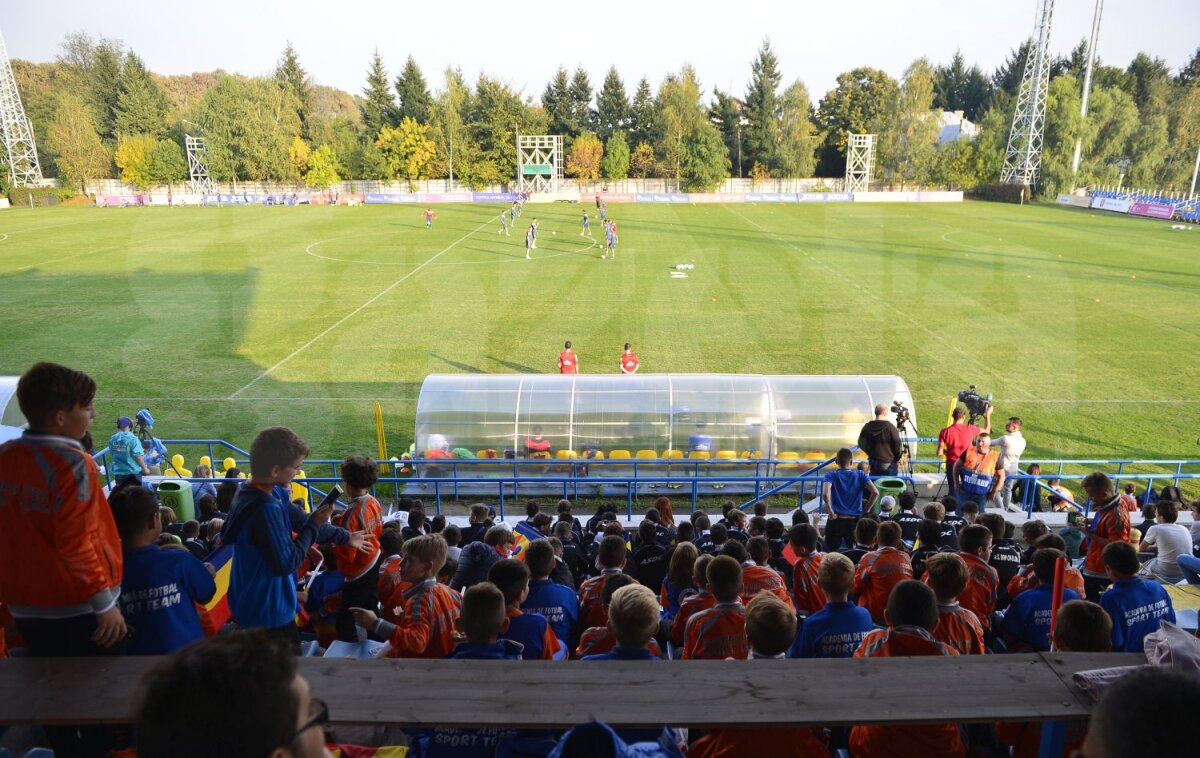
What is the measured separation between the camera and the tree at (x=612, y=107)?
9194cm

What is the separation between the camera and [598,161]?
85625 millimetres

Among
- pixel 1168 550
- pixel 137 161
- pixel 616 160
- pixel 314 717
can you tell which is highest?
pixel 616 160

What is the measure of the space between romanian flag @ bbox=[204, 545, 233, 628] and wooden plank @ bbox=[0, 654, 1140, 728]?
Answer: 243 cm

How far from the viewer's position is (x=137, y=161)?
8012 cm

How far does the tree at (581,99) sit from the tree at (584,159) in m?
8.35

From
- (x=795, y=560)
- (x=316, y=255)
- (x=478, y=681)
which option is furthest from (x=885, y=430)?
(x=316, y=255)

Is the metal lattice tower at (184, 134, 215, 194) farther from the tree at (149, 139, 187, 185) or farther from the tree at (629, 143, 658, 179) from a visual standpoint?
the tree at (629, 143, 658, 179)

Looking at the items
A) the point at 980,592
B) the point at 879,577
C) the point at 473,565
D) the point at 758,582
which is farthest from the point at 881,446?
the point at 473,565

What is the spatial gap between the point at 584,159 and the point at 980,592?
83159 mm

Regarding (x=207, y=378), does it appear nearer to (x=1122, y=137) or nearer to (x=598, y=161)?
(x=598, y=161)

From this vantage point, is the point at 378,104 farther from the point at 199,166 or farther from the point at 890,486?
the point at 890,486

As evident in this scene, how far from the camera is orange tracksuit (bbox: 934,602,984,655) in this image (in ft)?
14.8

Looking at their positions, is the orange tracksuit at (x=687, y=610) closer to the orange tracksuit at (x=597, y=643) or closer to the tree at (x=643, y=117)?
the orange tracksuit at (x=597, y=643)

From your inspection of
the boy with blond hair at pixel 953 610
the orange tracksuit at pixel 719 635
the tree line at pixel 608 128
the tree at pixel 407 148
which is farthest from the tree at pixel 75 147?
the boy with blond hair at pixel 953 610
